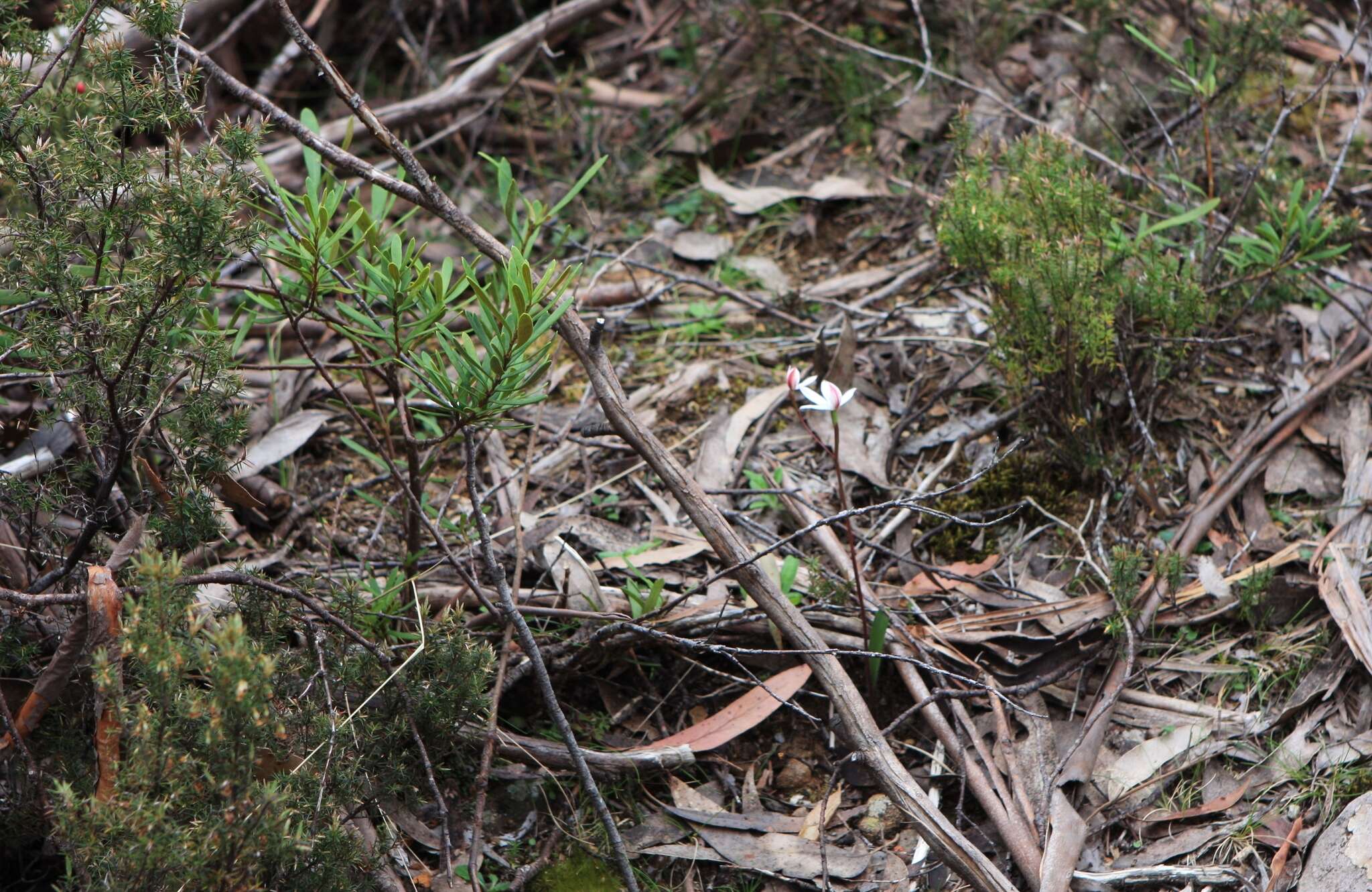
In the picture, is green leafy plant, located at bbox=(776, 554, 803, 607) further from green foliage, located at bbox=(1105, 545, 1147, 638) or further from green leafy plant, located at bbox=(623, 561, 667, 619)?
green foliage, located at bbox=(1105, 545, 1147, 638)

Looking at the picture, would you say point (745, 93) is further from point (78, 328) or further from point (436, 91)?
point (78, 328)

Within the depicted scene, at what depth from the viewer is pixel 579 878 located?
2203 mm

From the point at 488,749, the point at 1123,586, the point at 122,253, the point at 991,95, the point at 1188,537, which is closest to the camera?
the point at 122,253

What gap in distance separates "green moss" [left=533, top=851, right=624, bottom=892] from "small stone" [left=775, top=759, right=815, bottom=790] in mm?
439

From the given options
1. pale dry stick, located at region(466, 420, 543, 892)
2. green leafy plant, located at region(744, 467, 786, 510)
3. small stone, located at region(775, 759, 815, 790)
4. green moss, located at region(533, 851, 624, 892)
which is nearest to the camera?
pale dry stick, located at region(466, 420, 543, 892)

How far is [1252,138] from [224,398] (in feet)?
11.5

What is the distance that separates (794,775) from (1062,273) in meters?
1.31

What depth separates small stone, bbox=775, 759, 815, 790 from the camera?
2430 millimetres

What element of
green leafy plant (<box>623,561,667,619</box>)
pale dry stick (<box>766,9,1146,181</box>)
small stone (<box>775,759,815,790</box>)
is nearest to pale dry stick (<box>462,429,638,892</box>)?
green leafy plant (<box>623,561,667,619</box>)

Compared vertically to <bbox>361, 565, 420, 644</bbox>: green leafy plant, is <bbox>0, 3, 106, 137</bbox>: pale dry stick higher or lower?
higher

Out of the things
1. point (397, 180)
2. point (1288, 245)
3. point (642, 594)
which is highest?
point (397, 180)

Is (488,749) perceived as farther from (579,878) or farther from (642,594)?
(642,594)

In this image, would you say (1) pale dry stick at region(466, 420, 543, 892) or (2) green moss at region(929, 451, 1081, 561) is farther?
(2) green moss at region(929, 451, 1081, 561)

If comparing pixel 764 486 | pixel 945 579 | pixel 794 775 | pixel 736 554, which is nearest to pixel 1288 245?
pixel 945 579
